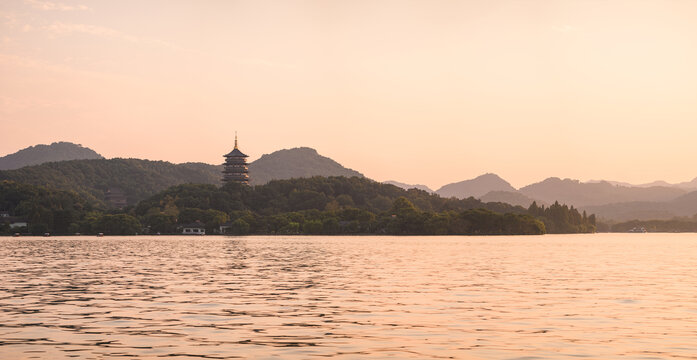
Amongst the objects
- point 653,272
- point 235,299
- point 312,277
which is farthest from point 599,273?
point 235,299

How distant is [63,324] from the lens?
2416 centimetres

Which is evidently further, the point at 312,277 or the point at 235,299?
the point at 312,277

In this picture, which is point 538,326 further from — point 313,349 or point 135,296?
point 135,296

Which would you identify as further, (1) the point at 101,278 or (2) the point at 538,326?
(1) the point at 101,278

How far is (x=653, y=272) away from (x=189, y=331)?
41195 millimetres

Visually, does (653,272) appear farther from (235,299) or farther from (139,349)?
(139,349)

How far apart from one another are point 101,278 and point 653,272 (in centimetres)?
3812

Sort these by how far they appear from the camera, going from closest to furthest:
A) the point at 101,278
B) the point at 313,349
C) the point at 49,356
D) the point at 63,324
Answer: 1. the point at 49,356
2. the point at 313,349
3. the point at 63,324
4. the point at 101,278

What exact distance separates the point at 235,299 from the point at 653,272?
3437cm

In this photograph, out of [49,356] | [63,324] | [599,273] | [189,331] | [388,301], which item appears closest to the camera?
[49,356]

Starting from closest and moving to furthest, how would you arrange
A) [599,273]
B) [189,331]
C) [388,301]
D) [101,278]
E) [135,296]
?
[189,331], [388,301], [135,296], [101,278], [599,273]

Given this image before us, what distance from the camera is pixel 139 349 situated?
63.2ft

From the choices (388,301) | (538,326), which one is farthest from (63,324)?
(538,326)

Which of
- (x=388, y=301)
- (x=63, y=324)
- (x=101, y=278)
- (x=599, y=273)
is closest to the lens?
(x=63, y=324)
